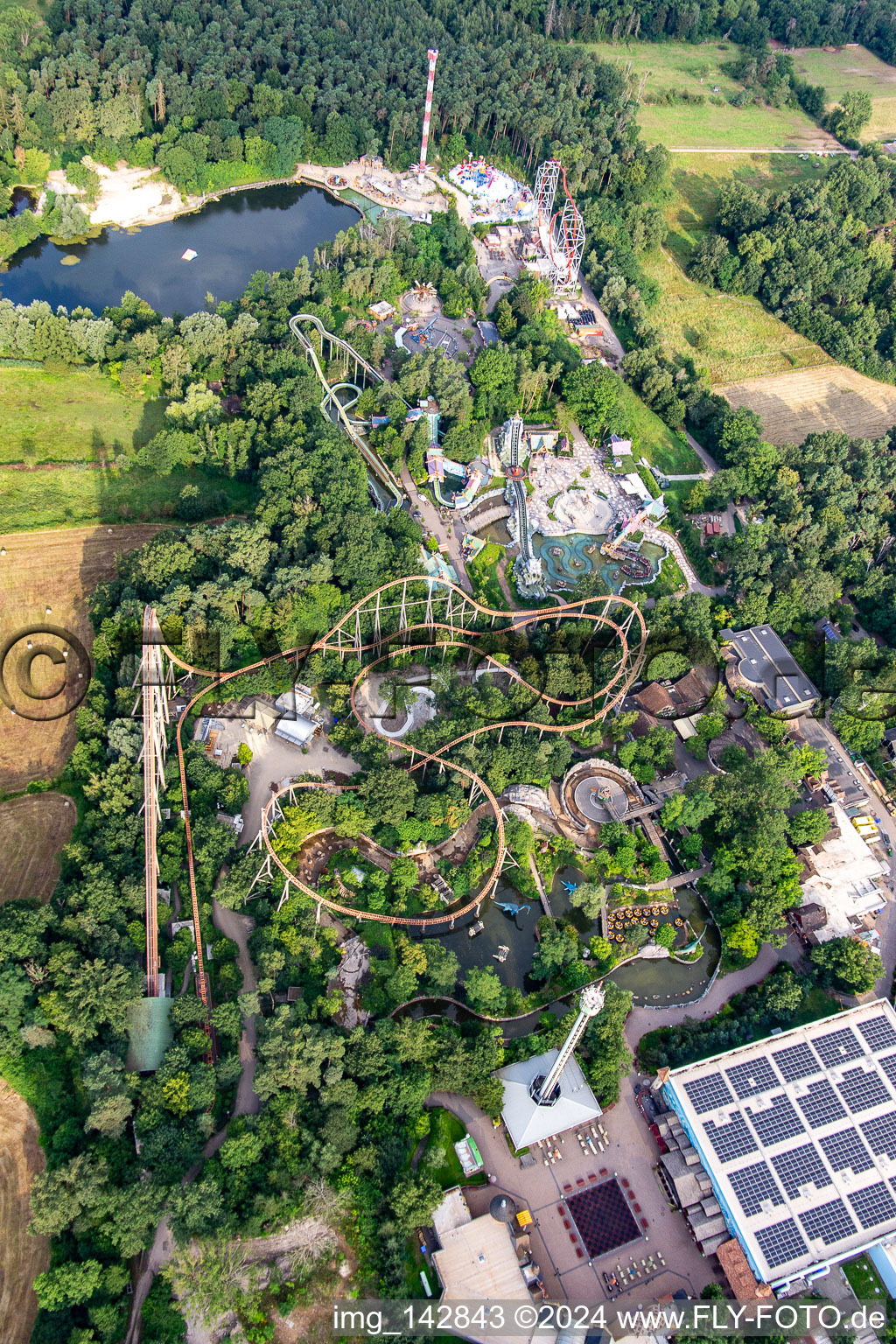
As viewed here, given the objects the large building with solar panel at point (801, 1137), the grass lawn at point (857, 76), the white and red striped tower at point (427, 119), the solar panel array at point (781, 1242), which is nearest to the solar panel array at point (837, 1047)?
the large building with solar panel at point (801, 1137)

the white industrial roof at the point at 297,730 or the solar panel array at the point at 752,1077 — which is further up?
the white industrial roof at the point at 297,730

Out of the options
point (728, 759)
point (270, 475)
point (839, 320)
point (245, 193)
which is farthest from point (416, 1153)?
point (245, 193)

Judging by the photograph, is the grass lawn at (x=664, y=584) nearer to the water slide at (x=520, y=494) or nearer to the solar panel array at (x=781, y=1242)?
the water slide at (x=520, y=494)

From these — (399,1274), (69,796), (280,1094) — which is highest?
(69,796)

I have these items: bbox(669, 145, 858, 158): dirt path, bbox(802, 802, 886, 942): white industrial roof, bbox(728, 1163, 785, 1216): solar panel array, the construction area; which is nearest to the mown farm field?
the construction area

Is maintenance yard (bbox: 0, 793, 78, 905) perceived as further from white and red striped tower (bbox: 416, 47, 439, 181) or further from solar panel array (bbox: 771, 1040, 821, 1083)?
white and red striped tower (bbox: 416, 47, 439, 181)

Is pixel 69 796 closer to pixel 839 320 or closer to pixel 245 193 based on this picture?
pixel 245 193
